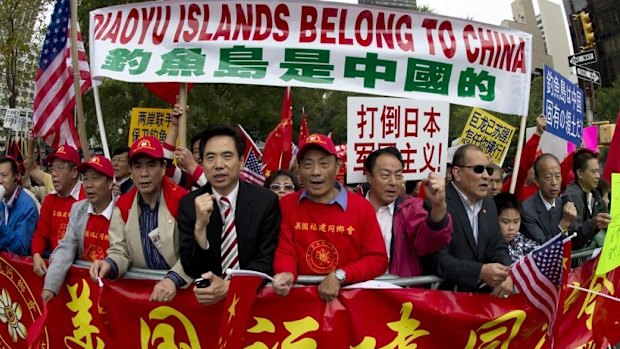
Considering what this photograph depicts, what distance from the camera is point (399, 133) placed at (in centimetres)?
379

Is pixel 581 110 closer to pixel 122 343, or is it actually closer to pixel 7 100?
pixel 122 343

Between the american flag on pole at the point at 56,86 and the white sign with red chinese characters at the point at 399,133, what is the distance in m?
3.23

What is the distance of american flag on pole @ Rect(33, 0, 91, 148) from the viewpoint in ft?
18.2

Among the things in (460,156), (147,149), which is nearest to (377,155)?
(460,156)

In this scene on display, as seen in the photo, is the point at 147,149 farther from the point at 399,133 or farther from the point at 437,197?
the point at 437,197

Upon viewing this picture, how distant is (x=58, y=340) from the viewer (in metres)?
3.71

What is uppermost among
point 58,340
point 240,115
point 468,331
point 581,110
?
point 240,115

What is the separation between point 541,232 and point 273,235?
236 cm

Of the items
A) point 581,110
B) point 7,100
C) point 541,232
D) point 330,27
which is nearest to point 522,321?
point 541,232

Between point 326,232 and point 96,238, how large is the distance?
1.62 metres

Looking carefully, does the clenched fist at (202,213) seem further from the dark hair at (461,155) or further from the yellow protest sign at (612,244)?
the yellow protest sign at (612,244)

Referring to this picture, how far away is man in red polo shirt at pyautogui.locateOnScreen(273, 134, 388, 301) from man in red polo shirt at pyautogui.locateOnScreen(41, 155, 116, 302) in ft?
4.38

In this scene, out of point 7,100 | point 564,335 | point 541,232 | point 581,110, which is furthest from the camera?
point 7,100

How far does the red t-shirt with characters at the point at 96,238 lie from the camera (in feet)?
12.2
